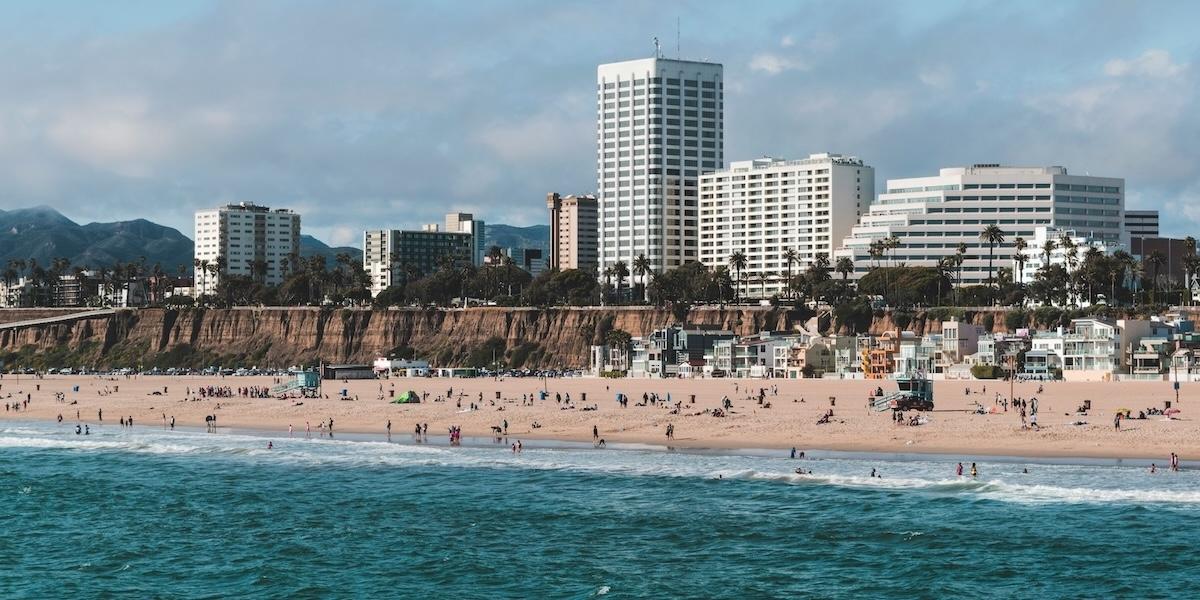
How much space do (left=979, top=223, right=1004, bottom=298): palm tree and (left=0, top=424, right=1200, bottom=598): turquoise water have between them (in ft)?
353

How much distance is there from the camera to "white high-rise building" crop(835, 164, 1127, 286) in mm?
174000

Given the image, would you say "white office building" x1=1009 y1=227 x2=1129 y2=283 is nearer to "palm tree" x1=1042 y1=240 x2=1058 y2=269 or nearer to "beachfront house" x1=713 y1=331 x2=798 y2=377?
"palm tree" x1=1042 y1=240 x2=1058 y2=269

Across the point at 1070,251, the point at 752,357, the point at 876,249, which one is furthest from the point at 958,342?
the point at 876,249

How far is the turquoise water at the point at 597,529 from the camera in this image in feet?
115

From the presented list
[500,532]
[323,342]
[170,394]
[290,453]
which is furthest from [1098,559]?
[323,342]

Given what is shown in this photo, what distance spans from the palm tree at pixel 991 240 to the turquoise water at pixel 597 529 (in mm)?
107727

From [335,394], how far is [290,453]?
3743 centimetres

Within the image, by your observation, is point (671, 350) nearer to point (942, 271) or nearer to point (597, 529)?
point (942, 271)

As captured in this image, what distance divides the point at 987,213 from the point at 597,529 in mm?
143509

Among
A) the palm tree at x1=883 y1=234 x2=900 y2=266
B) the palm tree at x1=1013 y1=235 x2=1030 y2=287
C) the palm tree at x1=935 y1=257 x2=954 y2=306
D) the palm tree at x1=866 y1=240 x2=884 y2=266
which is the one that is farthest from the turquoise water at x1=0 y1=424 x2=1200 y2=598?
the palm tree at x1=883 y1=234 x2=900 y2=266

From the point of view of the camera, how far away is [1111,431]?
59.2 metres

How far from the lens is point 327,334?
537ft

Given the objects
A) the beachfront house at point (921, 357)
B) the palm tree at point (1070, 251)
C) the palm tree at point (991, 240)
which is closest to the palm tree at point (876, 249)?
the palm tree at point (991, 240)

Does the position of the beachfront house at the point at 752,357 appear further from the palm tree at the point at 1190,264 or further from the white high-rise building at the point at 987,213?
the white high-rise building at the point at 987,213
